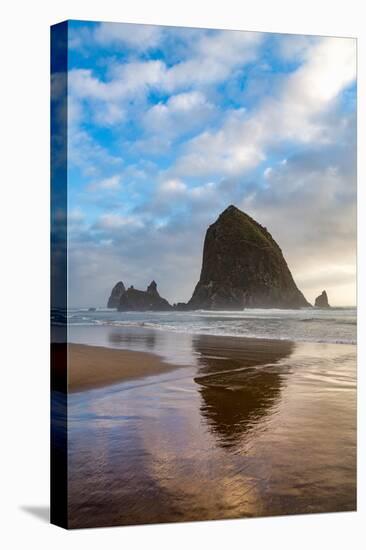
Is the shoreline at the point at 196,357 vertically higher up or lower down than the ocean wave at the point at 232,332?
lower down

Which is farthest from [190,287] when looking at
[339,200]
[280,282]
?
[339,200]

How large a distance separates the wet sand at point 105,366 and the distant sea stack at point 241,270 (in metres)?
0.72

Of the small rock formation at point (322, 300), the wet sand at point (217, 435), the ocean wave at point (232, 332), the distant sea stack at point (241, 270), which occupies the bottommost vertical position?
the wet sand at point (217, 435)

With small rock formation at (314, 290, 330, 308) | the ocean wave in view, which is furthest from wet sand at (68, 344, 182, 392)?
small rock formation at (314, 290, 330, 308)

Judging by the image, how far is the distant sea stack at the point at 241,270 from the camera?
7102 mm

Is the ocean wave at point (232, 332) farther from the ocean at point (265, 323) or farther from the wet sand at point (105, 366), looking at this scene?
the wet sand at point (105, 366)

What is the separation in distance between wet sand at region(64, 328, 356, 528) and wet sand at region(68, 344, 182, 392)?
50mm

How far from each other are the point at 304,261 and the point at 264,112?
1.28 m

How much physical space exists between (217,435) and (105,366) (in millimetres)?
1229

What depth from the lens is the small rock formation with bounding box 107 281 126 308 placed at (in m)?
6.83

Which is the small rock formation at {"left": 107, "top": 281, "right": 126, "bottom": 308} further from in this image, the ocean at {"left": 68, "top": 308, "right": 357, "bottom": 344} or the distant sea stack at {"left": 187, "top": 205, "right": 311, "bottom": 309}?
the distant sea stack at {"left": 187, "top": 205, "right": 311, "bottom": 309}

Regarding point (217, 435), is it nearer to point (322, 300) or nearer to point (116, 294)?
point (116, 294)

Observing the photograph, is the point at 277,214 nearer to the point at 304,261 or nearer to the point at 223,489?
the point at 304,261

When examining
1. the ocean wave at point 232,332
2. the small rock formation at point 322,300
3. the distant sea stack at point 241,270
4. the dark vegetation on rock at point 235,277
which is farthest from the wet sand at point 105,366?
the small rock formation at point 322,300
